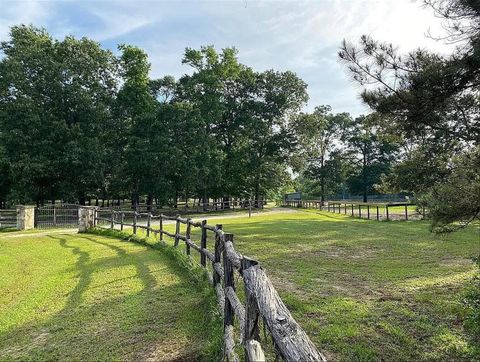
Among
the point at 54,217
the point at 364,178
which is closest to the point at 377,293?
the point at 54,217

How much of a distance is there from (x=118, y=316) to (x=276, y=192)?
40318 mm

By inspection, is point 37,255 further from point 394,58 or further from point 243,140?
point 243,140

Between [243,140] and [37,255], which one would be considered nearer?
[37,255]

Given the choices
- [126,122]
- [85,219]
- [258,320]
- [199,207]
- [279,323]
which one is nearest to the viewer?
[279,323]

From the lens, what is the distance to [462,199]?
425cm

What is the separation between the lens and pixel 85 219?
1752 centimetres

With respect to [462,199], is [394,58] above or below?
above

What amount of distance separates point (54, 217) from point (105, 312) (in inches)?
655

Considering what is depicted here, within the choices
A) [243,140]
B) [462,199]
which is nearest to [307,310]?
[462,199]

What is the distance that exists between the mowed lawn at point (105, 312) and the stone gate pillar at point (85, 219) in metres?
8.16

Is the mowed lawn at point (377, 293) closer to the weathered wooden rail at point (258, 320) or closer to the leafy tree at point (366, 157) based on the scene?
the weathered wooden rail at point (258, 320)

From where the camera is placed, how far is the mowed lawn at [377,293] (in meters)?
3.98

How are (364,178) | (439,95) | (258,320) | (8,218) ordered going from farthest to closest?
1. (364,178)
2. (8,218)
3. (439,95)
4. (258,320)

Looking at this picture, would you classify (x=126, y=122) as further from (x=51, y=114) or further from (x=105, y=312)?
(x=105, y=312)
